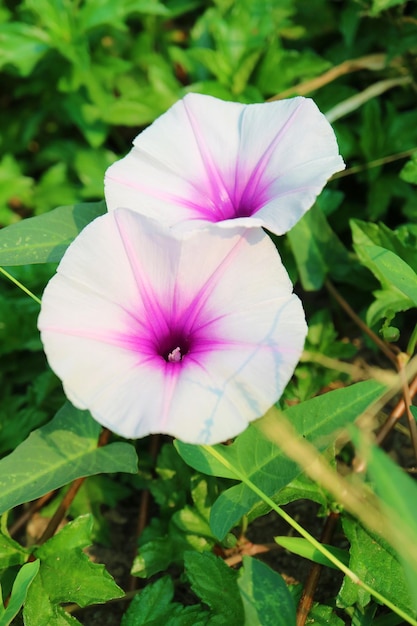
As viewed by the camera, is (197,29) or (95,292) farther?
(197,29)

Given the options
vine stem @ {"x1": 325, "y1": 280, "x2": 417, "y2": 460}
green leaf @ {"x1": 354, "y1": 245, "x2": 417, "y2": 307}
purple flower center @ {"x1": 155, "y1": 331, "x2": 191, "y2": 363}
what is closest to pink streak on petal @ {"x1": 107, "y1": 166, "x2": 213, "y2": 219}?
purple flower center @ {"x1": 155, "y1": 331, "x2": 191, "y2": 363}

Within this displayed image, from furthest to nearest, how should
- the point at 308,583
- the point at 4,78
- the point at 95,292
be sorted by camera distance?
the point at 4,78 → the point at 308,583 → the point at 95,292

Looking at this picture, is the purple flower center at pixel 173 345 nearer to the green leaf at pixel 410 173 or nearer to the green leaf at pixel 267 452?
the green leaf at pixel 267 452

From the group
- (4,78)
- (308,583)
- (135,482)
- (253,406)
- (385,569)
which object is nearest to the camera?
(253,406)

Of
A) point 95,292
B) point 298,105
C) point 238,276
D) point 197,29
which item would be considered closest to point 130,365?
point 95,292

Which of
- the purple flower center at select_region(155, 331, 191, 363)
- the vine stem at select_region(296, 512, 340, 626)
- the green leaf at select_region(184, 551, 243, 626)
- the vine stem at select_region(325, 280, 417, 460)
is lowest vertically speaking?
the vine stem at select_region(296, 512, 340, 626)

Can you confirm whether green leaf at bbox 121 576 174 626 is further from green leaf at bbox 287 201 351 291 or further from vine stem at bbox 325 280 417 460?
green leaf at bbox 287 201 351 291

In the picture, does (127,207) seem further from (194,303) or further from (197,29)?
(197,29)

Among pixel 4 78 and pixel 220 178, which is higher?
pixel 220 178
